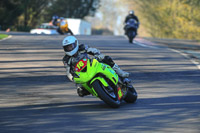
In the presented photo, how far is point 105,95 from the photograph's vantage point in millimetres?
8648

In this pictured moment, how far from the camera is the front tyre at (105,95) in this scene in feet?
28.2

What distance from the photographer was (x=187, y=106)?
9.12 m

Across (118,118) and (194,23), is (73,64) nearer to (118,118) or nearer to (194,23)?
(118,118)

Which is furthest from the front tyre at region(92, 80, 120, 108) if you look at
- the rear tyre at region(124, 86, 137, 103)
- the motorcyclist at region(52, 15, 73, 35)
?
the motorcyclist at region(52, 15, 73, 35)

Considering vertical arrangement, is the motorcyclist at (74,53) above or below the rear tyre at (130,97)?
above

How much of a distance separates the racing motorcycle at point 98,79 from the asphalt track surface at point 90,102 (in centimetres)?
27

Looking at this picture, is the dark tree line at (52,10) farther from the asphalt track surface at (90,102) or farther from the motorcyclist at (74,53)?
the motorcyclist at (74,53)

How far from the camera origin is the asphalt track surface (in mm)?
7473

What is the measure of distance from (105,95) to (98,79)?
12.7 inches

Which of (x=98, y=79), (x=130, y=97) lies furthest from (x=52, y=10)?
(x=98, y=79)

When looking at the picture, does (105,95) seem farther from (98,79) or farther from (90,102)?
(90,102)

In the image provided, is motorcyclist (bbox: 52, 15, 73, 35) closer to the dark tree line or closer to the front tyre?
the front tyre

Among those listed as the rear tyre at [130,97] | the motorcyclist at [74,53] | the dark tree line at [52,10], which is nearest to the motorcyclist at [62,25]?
the rear tyre at [130,97]

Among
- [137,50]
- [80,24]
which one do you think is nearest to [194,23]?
[80,24]
